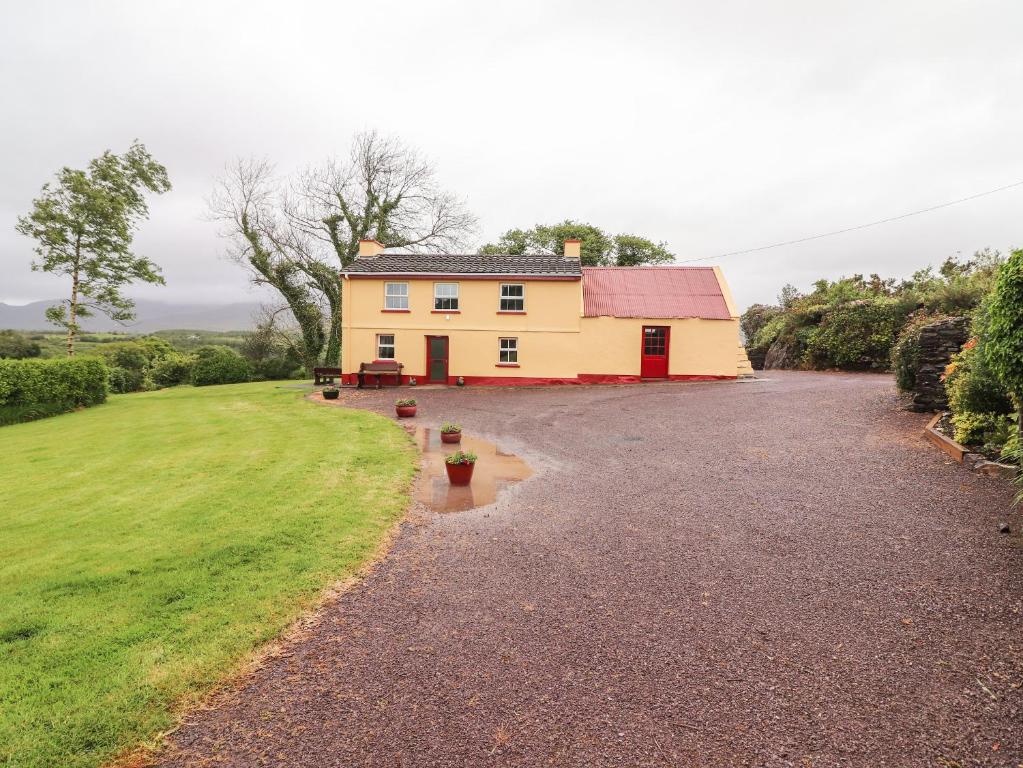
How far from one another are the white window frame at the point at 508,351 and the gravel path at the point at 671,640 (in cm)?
1588

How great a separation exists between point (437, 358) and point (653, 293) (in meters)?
11.5

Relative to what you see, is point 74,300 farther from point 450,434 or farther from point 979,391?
point 979,391

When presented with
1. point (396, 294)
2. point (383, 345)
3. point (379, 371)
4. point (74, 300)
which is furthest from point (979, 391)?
point (74, 300)

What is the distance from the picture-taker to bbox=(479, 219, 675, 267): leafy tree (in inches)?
1753

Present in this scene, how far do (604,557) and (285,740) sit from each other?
3.49 m

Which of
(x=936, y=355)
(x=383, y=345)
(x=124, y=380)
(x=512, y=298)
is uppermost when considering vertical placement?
(x=512, y=298)

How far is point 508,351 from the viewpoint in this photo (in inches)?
930

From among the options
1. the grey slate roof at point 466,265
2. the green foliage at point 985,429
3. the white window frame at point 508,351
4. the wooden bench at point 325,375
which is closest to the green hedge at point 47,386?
the wooden bench at point 325,375

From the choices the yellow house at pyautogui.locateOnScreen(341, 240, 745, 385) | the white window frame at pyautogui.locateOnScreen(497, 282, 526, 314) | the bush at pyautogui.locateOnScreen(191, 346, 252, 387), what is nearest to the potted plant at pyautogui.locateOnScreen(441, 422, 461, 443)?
the yellow house at pyautogui.locateOnScreen(341, 240, 745, 385)

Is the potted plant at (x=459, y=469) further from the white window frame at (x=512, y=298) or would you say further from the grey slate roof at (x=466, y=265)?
the grey slate roof at (x=466, y=265)

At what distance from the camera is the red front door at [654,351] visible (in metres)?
23.6

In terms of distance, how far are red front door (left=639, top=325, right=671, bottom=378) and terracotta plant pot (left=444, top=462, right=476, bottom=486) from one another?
55.3 ft

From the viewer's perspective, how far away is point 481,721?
3191 millimetres

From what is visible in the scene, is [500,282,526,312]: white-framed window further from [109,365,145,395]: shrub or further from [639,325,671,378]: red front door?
[109,365,145,395]: shrub
